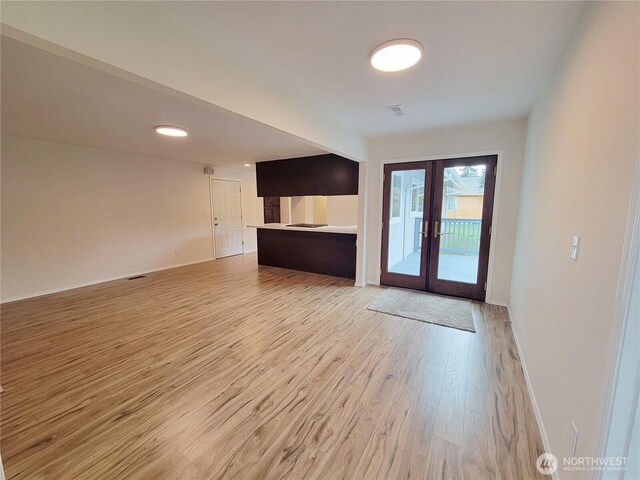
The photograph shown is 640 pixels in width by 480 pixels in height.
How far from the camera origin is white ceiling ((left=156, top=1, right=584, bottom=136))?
4.72 ft

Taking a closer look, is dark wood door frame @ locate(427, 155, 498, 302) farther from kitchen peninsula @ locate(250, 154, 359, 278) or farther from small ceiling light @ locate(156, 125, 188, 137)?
small ceiling light @ locate(156, 125, 188, 137)

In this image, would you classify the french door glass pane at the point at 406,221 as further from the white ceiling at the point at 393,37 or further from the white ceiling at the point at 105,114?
the white ceiling at the point at 105,114

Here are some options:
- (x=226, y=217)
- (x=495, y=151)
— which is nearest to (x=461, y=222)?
(x=495, y=151)

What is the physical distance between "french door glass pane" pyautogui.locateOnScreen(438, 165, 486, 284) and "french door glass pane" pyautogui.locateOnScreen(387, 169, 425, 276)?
341 millimetres

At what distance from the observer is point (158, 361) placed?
2.34 metres

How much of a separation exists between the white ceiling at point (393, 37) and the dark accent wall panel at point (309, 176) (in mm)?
2059

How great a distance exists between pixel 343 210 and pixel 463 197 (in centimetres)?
380

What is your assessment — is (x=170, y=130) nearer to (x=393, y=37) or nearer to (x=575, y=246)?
(x=393, y=37)

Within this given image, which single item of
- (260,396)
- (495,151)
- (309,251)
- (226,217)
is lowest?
(260,396)

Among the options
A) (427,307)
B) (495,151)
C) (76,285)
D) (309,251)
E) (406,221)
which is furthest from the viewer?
(309,251)

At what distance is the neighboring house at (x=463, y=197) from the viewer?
358cm

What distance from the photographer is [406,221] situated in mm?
4309

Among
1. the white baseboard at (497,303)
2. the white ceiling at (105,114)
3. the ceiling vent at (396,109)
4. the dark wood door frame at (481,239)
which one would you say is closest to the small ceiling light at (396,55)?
the ceiling vent at (396,109)

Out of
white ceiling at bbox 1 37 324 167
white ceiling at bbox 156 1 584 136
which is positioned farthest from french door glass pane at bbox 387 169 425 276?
white ceiling at bbox 1 37 324 167
